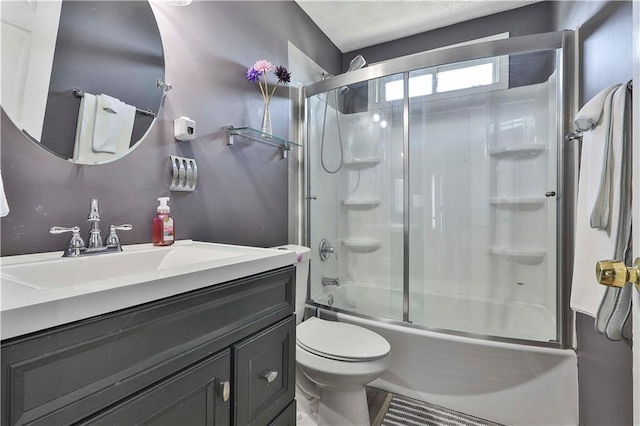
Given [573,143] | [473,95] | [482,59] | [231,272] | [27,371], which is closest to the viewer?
[27,371]

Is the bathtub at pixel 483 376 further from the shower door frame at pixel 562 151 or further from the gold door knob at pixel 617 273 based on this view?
the gold door knob at pixel 617 273

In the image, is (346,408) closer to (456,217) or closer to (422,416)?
(422,416)

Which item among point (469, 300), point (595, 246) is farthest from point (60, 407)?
point (469, 300)

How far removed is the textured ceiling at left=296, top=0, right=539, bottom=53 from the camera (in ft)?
6.57

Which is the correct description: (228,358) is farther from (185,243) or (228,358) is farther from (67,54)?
(67,54)

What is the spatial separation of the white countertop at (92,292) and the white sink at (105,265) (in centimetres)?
2

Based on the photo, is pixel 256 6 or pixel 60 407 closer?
pixel 60 407

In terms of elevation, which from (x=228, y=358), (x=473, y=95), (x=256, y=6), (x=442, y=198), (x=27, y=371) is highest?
(x=256, y=6)

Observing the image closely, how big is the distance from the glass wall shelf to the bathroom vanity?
0.80m

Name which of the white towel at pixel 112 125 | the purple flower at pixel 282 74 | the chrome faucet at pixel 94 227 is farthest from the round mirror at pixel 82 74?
the purple flower at pixel 282 74

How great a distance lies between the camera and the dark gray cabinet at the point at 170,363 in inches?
17.6

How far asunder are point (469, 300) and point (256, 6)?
2.24m

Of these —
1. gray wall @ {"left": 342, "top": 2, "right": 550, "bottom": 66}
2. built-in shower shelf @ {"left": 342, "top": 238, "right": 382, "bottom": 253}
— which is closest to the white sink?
built-in shower shelf @ {"left": 342, "top": 238, "right": 382, "bottom": 253}

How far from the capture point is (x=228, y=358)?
745 millimetres
